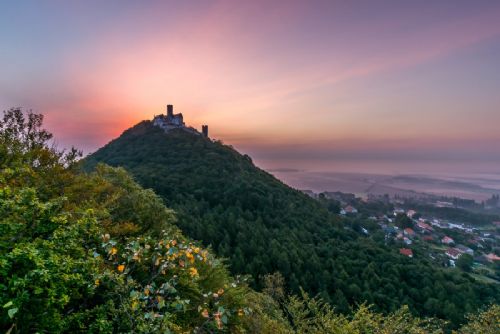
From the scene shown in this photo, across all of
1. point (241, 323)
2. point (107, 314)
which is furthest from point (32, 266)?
point (241, 323)

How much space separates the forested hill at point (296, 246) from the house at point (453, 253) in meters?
22.1

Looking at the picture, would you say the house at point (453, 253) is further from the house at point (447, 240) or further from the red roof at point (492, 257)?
the red roof at point (492, 257)

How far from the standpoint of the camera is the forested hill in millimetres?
28688

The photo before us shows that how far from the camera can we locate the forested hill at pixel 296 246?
2869 cm

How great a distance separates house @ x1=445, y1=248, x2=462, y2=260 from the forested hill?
871 inches

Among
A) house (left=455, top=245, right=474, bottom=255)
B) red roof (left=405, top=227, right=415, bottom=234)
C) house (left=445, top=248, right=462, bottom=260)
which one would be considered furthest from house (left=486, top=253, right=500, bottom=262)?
red roof (left=405, top=227, right=415, bottom=234)

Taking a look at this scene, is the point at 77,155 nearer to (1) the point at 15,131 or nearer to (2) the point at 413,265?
(1) the point at 15,131

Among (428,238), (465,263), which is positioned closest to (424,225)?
(428,238)

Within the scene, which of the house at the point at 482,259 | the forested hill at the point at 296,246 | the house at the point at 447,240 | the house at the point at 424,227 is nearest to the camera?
the forested hill at the point at 296,246

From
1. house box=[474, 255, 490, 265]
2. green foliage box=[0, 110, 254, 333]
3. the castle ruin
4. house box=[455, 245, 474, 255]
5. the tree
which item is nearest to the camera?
green foliage box=[0, 110, 254, 333]

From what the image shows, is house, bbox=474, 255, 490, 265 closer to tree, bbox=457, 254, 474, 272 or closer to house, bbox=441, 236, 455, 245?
house, bbox=441, 236, 455, 245

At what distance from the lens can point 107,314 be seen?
4820mm

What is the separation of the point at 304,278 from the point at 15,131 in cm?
2940

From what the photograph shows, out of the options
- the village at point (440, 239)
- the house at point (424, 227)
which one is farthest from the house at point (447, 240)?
the house at point (424, 227)
